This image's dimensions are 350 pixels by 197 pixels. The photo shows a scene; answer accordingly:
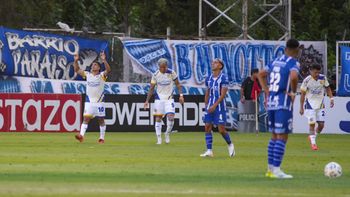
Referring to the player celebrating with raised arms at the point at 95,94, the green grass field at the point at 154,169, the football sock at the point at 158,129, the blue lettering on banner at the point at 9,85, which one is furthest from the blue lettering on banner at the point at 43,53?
the football sock at the point at 158,129

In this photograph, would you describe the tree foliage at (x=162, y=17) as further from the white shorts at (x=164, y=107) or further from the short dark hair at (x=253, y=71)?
the white shorts at (x=164, y=107)

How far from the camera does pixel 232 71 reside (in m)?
43.8

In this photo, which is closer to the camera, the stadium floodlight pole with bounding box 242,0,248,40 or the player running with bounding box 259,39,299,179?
the player running with bounding box 259,39,299,179

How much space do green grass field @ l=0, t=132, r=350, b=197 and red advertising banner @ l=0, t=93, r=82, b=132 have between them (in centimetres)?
559

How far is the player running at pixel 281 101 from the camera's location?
19.3 meters

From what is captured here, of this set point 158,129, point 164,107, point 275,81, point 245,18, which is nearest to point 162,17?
point 245,18

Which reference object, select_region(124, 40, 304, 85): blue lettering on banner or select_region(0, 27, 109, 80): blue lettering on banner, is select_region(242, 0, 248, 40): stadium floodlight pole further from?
select_region(0, 27, 109, 80): blue lettering on banner

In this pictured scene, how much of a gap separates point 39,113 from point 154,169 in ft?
61.5

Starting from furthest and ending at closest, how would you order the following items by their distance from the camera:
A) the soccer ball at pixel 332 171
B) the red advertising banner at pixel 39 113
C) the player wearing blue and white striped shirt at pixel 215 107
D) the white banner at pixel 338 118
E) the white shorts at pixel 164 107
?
the white banner at pixel 338 118, the red advertising banner at pixel 39 113, the white shorts at pixel 164 107, the player wearing blue and white striped shirt at pixel 215 107, the soccer ball at pixel 332 171

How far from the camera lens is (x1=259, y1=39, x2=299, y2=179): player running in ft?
63.3

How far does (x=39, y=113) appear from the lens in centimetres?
3919

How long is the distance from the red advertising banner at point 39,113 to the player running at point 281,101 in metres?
20.7

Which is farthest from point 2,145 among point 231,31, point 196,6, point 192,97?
point 196,6

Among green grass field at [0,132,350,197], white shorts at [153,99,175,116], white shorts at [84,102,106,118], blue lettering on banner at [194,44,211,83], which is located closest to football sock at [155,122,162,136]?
green grass field at [0,132,350,197]
